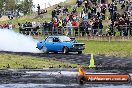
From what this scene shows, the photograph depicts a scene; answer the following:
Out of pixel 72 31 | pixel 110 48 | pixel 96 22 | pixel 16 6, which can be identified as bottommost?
pixel 110 48

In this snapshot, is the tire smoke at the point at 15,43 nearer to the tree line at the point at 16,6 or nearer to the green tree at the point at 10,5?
the tree line at the point at 16,6

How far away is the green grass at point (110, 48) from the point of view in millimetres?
29000

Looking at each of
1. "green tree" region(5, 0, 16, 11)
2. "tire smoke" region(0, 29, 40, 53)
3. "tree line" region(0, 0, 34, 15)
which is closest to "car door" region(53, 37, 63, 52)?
"tire smoke" region(0, 29, 40, 53)

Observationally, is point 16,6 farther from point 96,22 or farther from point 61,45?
point 61,45

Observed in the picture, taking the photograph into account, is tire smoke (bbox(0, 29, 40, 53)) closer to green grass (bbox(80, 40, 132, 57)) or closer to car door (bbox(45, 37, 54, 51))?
car door (bbox(45, 37, 54, 51))

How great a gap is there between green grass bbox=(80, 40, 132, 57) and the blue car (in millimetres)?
1016

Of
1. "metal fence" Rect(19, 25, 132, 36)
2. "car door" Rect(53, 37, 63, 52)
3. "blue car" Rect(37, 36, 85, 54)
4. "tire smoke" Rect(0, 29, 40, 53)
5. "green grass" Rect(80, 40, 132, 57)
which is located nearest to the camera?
"green grass" Rect(80, 40, 132, 57)

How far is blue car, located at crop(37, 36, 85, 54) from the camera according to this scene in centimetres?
3058

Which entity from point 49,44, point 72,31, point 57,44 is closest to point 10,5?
point 72,31

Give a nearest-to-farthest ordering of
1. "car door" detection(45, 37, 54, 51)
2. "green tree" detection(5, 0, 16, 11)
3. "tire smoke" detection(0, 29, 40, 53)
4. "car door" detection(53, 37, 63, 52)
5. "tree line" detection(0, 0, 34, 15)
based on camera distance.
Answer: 1. "car door" detection(53, 37, 63, 52)
2. "car door" detection(45, 37, 54, 51)
3. "tire smoke" detection(0, 29, 40, 53)
4. "green tree" detection(5, 0, 16, 11)
5. "tree line" detection(0, 0, 34, 15)

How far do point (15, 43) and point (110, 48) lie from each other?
8497 mm

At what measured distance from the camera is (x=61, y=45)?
102ft

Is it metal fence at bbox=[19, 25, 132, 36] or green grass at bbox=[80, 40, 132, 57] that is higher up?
metal fence at bbox=[19, 25, 132, 36]

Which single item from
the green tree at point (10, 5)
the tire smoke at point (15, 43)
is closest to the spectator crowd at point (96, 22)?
the tire smoke at point (15, 43)
